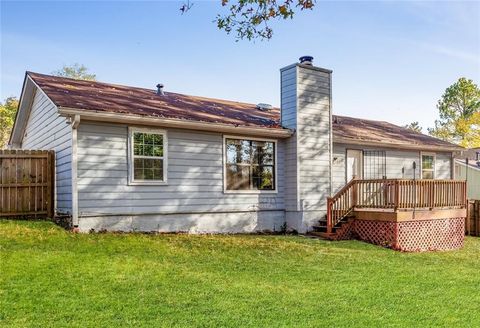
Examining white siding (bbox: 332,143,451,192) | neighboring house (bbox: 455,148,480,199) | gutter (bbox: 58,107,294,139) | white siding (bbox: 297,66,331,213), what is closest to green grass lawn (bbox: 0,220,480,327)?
gutter (bbox: 58,107,294,139)

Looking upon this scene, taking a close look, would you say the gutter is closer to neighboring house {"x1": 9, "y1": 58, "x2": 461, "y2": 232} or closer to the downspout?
neighboring house {"x1": 9, "y1": 58, "x2": 461, "y2": 232}

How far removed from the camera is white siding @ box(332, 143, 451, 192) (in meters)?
14.0

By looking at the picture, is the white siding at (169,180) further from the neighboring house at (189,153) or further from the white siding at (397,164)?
the white siding at (397,164)

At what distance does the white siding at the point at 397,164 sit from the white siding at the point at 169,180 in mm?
2425

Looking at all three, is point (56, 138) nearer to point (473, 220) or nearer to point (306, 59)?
point (306, 59)

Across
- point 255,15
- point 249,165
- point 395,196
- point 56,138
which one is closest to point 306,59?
point 249,165

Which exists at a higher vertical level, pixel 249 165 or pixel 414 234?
pixel 249 165

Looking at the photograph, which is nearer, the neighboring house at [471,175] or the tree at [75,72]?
the neighboring house at [471,175]

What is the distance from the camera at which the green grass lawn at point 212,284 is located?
4.66 metres

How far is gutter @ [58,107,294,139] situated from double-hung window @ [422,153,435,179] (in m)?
7.34

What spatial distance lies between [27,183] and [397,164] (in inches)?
474

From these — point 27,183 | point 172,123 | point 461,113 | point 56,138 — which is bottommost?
point 27,183

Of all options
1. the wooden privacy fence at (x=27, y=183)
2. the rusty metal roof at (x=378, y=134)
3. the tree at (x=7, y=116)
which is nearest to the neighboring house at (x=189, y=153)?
the rusty metal roof at (x=378, y=134)

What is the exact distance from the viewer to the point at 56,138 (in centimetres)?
1067
